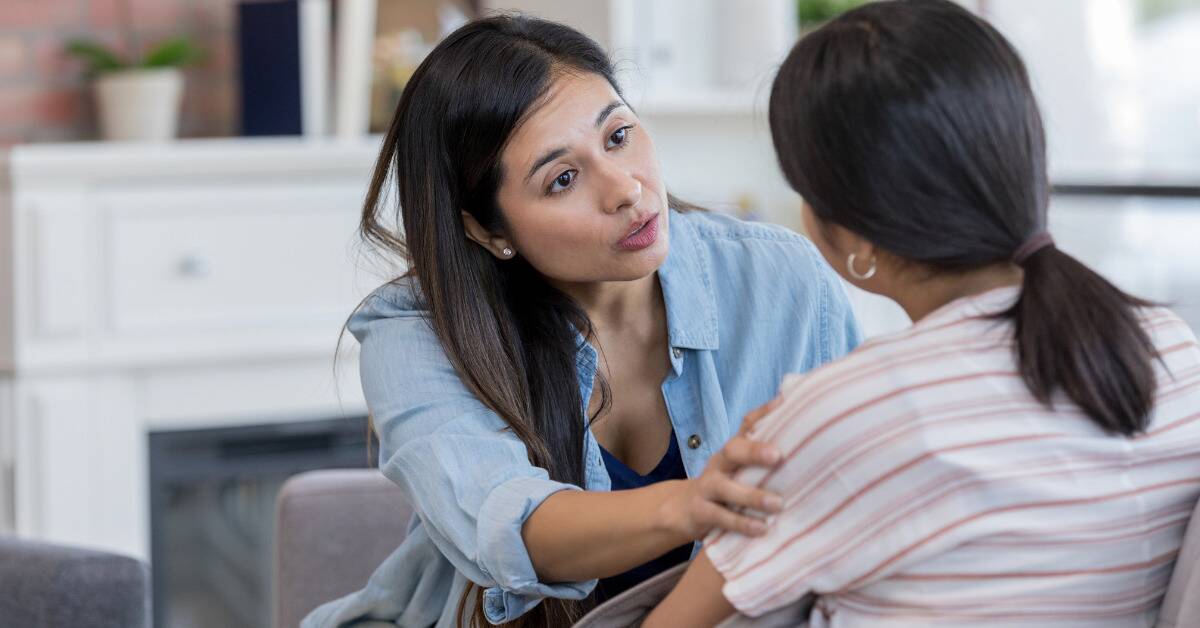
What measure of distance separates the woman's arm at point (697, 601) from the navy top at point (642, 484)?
0.38 metres

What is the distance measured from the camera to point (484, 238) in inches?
58.5

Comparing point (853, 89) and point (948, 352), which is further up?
point (853, 89)

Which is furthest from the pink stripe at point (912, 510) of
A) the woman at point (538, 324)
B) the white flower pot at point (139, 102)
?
the white flower pot at point (139, 102)

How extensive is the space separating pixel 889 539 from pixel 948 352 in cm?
13

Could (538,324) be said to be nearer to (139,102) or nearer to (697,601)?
(697,601)

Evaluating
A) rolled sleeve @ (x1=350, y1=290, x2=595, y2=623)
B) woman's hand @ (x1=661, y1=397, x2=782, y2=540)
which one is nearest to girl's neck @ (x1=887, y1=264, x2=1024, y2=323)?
woman's hand @ (x1=661, y1=397, x2=782, y2=540)

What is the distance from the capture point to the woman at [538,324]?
1280 millimetres

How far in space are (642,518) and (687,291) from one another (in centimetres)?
47

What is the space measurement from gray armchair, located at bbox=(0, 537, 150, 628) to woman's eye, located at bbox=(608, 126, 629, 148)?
2.11 ft

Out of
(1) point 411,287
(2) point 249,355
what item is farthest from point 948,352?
(2) point 249,355

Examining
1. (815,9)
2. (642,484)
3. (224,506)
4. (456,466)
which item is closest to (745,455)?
(456,466)

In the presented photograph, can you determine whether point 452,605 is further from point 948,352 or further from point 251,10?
point 251,10

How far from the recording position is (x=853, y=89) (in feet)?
3.19

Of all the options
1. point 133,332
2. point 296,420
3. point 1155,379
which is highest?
point 1155,379
